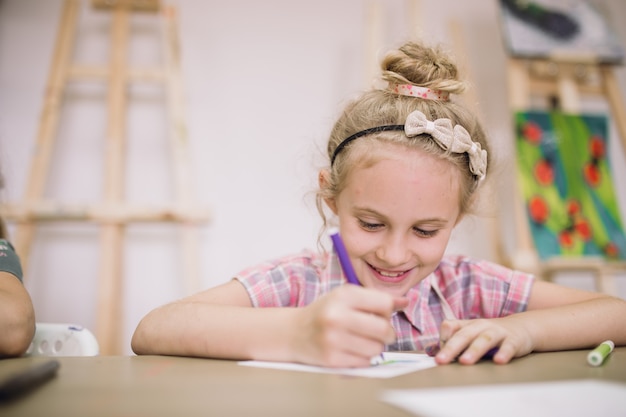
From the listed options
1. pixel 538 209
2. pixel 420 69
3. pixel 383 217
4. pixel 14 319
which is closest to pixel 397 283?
pixel 383 217

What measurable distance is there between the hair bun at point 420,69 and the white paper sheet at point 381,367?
45 cm

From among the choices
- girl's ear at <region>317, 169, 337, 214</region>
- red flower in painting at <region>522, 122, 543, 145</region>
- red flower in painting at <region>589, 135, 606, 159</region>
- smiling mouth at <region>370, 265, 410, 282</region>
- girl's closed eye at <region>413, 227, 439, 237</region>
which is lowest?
smiling mouth at <region>370, 265, 410, 282</region>

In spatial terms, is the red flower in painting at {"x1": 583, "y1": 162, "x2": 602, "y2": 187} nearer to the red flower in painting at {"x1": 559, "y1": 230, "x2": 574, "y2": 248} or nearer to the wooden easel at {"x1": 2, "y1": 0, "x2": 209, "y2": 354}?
the red flower in painting at {"x1": 559, "y1": 230, "x2": 574, "y2": 248}

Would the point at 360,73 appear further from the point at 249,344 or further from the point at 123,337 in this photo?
the point at 249,344

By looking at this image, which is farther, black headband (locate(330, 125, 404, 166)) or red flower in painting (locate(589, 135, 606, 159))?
red flower in painting (locate(589, 135, 606, 159))

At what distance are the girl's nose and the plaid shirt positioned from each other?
0.17 m

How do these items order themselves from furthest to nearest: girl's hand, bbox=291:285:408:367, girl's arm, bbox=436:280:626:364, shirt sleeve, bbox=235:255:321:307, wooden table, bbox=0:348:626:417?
shirt sleeve, bbox=235:255:321:307
girl's arm, bbox=436:280:626:364
girl's hand, bbox=291:285:408:367
wooden table, bbox=0:348:626:417

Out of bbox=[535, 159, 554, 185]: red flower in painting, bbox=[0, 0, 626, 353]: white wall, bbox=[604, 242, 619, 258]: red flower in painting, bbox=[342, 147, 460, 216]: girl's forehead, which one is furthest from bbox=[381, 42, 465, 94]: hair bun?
bbox=[604, 242, 619, 258]: red flower in painting

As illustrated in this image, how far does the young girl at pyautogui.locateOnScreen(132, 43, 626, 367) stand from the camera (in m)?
0.60

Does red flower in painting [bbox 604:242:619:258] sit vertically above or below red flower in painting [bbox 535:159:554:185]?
below

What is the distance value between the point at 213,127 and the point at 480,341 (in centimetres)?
158

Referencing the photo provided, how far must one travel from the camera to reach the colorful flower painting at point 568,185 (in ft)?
6.19

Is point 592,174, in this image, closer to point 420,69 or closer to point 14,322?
point 420,69

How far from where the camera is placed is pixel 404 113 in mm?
831
